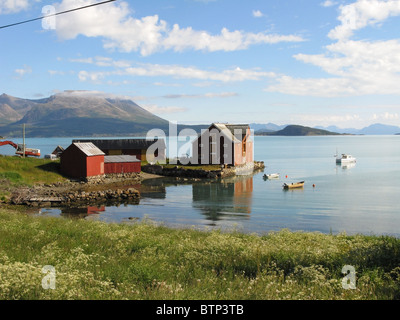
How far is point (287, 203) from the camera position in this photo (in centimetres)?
4044

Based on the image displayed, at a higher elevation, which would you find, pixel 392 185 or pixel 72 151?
pixel 72 151

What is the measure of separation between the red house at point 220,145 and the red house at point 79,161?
890 inches

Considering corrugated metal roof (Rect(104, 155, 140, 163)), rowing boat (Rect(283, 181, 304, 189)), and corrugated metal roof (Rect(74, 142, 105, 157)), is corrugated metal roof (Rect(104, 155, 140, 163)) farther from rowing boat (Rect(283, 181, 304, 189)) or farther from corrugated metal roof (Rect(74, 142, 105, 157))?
rowing boat (Rect(283, 181, 304, 189))

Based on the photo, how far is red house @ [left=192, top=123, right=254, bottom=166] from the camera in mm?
70062

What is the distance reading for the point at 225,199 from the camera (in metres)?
43.4

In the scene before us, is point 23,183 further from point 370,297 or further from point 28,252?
point 370,297

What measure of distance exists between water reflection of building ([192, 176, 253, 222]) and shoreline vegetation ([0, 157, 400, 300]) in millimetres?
17382

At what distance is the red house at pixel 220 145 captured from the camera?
230 ft

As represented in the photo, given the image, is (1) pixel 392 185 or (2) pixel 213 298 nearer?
(2) pixel 213 298

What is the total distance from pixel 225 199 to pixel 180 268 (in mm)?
33661
